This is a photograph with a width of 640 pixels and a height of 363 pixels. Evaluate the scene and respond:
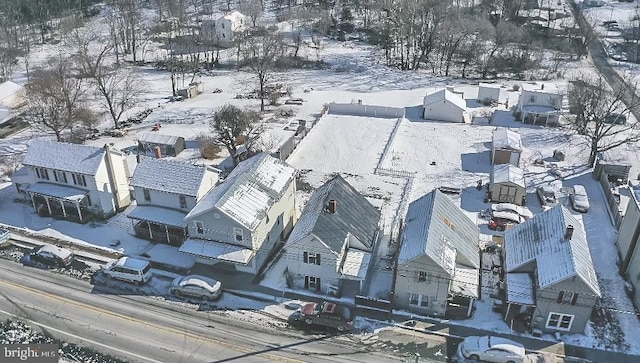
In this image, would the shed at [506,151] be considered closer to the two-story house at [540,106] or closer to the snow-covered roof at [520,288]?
the two-story house at [540,106]

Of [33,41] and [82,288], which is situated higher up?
[33,41]

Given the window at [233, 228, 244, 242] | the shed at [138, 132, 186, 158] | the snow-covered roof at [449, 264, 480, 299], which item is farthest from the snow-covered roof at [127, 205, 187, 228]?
the snow-covered roof at [449, 264, 480, 299]

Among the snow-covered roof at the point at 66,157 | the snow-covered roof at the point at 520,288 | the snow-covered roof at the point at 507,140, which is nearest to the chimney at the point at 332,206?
the snow-covered roof at the point at 520,288

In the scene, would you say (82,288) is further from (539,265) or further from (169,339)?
(539,265)

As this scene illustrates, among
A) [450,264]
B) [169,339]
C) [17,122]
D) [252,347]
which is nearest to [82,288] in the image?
[169,339]

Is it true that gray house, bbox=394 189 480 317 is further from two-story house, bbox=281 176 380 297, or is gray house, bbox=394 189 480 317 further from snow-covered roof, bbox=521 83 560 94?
snow-covered roof, bbox=521 83 560 94
